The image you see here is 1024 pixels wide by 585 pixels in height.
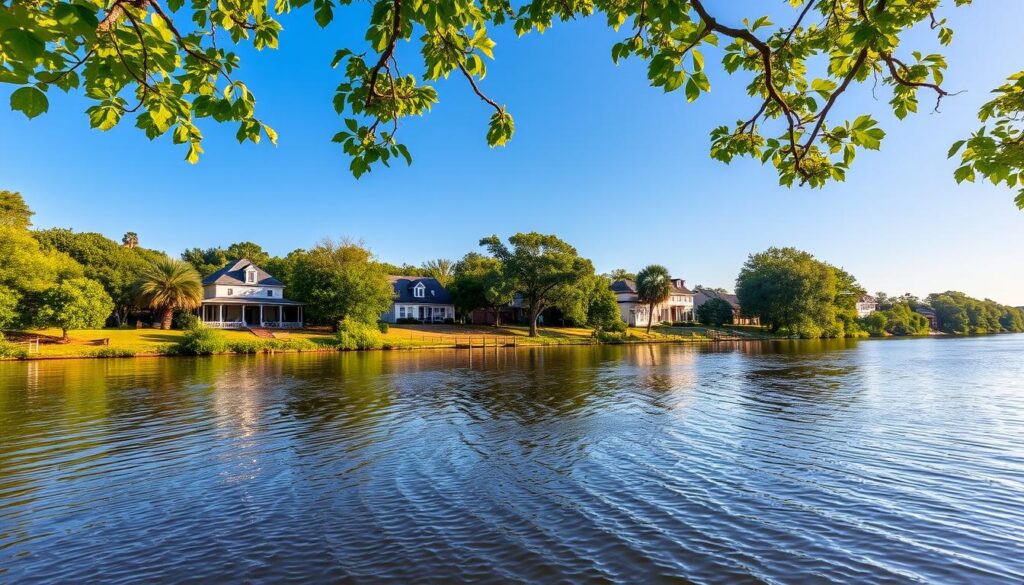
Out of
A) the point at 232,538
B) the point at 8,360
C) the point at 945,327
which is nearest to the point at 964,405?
the point at 232,538

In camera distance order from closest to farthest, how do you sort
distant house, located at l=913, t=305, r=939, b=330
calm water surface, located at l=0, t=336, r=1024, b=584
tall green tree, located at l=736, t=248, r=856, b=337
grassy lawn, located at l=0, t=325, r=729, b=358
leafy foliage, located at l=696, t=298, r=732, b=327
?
calm water surface, located at l=0, t=336, r=1024, b=584 → grassy lawn, located at l=0, t=325, r=729, b=358 → tall green tree, located at l=736, t=248, r=856, b=337 → leafy foliage, located at l=696, t=298, r=732, b=327 → distant house, located at l=913, t=305, r=939, b=330

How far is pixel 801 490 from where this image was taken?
26.7ft

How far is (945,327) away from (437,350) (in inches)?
5083

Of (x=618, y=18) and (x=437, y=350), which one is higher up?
(x=618, y=18)

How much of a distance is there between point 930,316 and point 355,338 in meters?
140

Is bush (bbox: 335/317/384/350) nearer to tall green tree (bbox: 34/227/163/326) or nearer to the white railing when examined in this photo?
the white railing

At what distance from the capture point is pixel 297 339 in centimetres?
4541

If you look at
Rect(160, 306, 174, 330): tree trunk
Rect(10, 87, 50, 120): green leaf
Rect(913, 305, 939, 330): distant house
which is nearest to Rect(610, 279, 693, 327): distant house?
Rect(160, 306, 174, 330): tree trunk

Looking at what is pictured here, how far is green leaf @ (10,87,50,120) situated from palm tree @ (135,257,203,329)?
53.4 metres

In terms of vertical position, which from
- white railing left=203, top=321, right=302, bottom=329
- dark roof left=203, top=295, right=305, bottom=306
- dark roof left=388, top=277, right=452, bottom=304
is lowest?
white railing left=203, top=321, right=302, bottom=329

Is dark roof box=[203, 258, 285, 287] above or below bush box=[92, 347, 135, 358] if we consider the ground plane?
above

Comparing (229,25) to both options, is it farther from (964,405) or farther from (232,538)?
(964,405)

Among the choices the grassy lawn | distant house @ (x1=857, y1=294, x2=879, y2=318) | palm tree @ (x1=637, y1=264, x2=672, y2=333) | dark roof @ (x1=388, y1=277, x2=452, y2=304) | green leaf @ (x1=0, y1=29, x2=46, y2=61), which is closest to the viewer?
green leaf @ (x1=0, y1=29, x2=46, y2=61)

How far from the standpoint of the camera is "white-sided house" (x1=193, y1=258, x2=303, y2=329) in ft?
183
